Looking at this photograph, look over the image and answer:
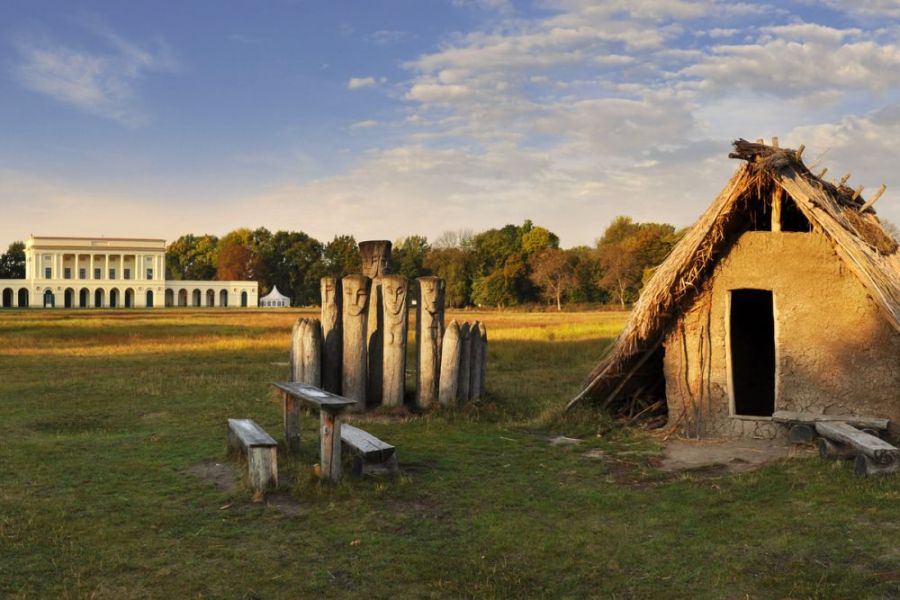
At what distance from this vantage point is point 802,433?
8.98 metres

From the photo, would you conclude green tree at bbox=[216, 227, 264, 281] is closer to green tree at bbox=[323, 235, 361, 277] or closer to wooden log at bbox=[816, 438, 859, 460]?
green tree at bbox=[323, 235, 361, 277]

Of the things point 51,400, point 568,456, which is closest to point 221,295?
point 51,400

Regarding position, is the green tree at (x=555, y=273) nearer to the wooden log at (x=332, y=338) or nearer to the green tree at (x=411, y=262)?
the green tree at (x=411, y=262)

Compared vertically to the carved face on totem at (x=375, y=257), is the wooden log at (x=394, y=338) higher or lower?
lower

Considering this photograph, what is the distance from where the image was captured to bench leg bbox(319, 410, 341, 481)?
749 centimetres

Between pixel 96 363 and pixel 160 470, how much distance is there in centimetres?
1372

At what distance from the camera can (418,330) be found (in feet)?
41.3

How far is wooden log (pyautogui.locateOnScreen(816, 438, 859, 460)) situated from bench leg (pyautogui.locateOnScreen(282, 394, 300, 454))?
18.7 ft

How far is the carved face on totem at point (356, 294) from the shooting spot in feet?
40.4

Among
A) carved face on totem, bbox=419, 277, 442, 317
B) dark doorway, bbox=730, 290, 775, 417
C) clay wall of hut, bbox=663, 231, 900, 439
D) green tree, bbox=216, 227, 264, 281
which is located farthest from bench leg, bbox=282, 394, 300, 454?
green tree, bbox=216, 227, 264, 281

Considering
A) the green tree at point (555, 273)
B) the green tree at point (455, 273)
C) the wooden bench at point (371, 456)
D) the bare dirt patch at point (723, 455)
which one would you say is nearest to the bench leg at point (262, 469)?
the wooden bench at point (371, 456)

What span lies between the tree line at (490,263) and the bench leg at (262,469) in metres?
53.3

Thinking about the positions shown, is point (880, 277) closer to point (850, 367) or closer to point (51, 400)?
point (850, 367)

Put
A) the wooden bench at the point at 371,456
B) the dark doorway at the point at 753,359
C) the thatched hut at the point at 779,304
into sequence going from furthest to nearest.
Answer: the dark doorway at the point at 753,359 < the thatched hut at the point at 779,304 < the wooden bench at the point at 371,456
